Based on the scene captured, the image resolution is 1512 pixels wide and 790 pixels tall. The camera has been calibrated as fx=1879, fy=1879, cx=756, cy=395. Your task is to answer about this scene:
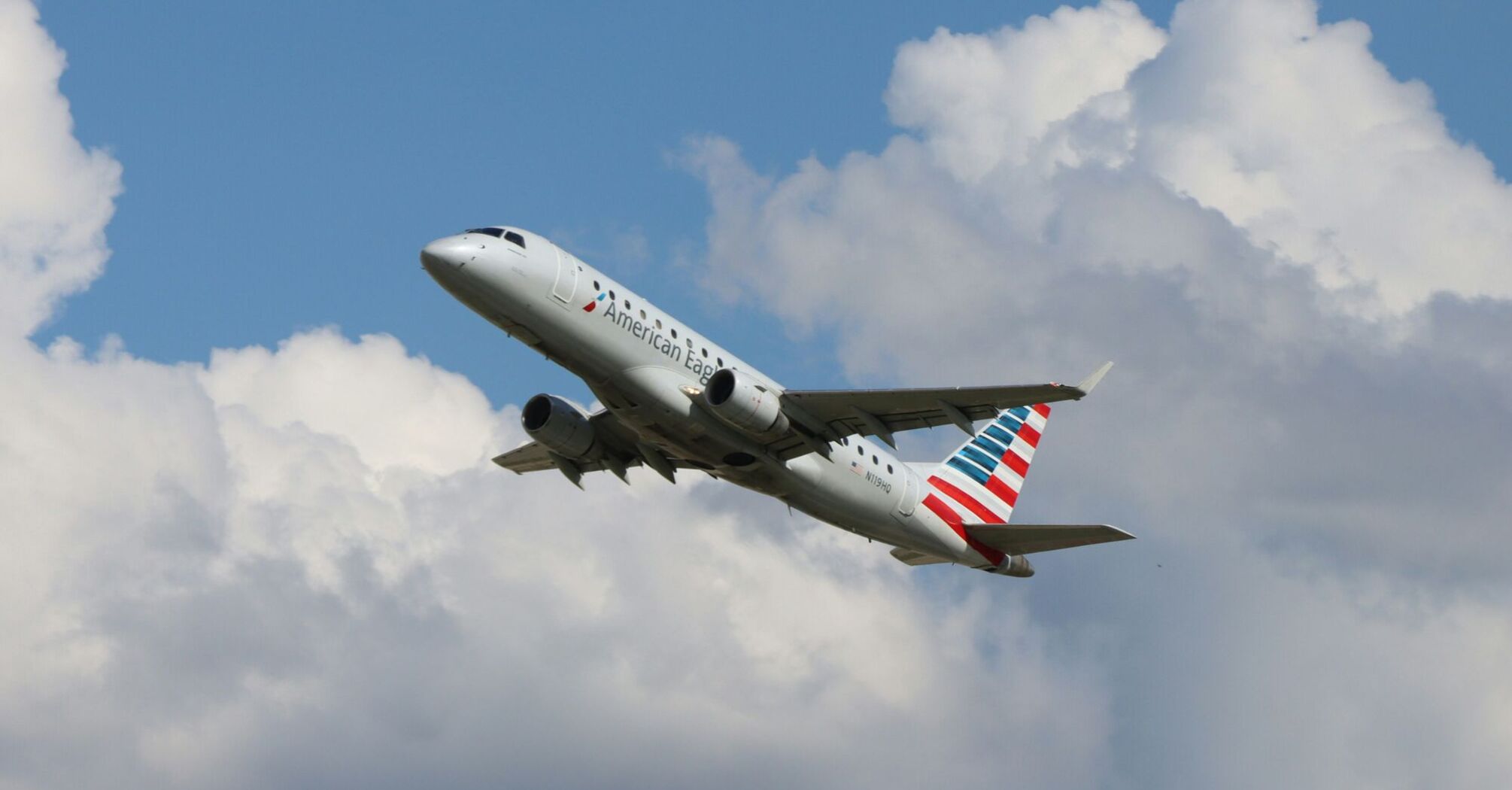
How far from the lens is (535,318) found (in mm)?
48219

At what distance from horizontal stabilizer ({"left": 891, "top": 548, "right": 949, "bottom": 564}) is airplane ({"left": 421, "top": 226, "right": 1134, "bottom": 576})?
0.33ft

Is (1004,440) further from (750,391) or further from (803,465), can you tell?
(750,391)

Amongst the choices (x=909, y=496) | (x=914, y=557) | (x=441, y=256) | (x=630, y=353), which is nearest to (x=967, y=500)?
(x=914, y=557)

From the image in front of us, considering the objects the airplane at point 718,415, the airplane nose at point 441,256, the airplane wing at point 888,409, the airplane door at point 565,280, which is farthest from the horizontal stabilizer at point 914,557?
the airplane nose at point 441,256

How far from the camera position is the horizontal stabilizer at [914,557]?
60438 millimetres

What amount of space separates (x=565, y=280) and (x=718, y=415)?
5442 millimetres

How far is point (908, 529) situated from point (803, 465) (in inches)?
222

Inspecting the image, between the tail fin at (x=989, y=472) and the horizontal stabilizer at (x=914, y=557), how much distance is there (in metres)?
1.61

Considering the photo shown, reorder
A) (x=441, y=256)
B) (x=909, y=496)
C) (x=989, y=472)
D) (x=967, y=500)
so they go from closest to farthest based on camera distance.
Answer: (x=441, y=256), (x=909, y=496), (x=967, y=500), (x=989, y=472)

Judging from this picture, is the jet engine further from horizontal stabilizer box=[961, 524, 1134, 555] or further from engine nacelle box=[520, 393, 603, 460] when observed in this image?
engine nacelle box=[520, 393, 603, 460]

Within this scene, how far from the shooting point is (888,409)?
168ft

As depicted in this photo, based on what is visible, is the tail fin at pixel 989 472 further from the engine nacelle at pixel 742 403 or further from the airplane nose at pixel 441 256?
the airplane nose at pixel 441 256

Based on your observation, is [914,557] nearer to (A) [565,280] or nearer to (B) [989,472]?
(B) [989,472]

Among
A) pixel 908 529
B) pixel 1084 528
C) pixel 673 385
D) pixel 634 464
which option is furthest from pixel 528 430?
pixel 1084 528
